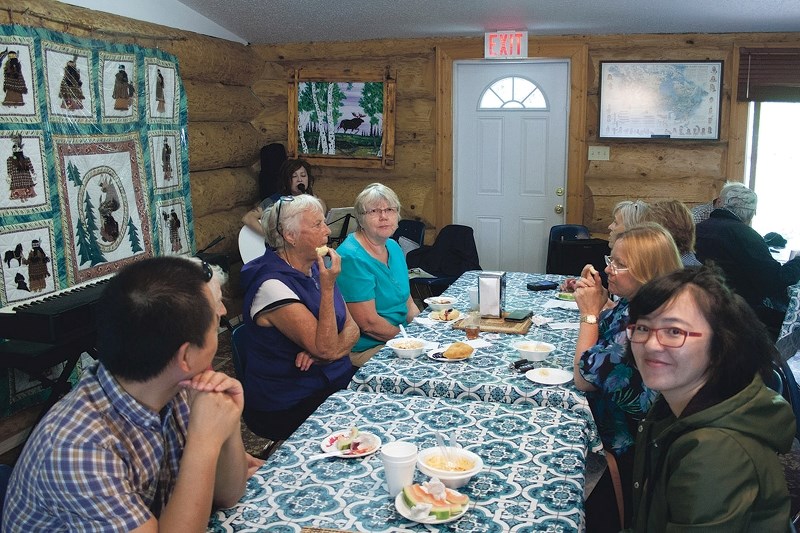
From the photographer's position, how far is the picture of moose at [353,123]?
21.8 ft

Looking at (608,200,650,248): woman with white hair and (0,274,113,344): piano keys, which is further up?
(608,200,650,248): woman with white hair

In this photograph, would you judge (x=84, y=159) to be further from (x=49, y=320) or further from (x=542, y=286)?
(x=542, y=286)

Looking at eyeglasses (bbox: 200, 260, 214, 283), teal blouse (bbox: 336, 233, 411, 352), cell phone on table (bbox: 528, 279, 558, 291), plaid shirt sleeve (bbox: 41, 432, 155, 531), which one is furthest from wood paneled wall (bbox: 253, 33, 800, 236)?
plaid shirt sleeve (bbox: 41, 432, 155, 531)

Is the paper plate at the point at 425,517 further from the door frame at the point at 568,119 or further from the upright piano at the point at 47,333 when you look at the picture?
the door frame at the point at 568,119

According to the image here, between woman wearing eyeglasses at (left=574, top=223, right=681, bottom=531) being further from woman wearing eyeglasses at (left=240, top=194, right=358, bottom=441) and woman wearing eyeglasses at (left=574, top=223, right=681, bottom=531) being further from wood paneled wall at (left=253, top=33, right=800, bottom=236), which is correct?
wood paneled wall at (left=253, top=33, right=800, bottom=236)

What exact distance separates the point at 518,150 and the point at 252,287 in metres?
4.10

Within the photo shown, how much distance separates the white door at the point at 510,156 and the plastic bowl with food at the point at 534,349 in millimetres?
3717

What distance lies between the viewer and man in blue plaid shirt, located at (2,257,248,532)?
1370mm

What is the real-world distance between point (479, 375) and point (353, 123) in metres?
4.39

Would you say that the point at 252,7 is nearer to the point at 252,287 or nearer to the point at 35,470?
the point at 252,287

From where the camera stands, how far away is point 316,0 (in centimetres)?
555

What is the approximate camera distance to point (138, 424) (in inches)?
60.1

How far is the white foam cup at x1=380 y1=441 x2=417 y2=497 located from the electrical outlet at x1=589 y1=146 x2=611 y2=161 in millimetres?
4934

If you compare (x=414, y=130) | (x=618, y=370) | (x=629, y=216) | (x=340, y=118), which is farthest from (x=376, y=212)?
(x=340, y=118)
